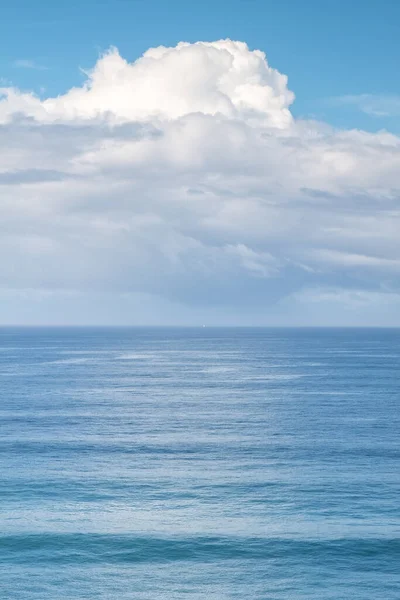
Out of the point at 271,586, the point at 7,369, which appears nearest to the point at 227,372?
the point at 7,369

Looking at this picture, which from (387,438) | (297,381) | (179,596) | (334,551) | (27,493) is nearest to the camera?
(179,596)

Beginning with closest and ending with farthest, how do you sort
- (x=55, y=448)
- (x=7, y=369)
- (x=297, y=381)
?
(x=55, y=448), (x=297, y=381), (x=7, y=369)

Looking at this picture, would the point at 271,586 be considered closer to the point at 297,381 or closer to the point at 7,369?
the point at 297,381

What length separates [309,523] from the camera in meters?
56.5

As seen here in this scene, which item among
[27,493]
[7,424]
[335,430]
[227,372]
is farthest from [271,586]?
[227,372]

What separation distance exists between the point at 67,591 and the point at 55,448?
120 feet

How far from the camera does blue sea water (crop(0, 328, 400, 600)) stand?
47750mm

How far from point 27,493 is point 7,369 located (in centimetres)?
11724

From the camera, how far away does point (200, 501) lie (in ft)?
202

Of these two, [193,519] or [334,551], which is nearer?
[334,551]

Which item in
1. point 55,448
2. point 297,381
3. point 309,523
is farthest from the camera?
point 297,381

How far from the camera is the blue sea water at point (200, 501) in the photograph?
47750 mm

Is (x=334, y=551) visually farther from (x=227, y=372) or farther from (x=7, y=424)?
(x=227, y=372)

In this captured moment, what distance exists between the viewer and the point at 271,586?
1828 inches
